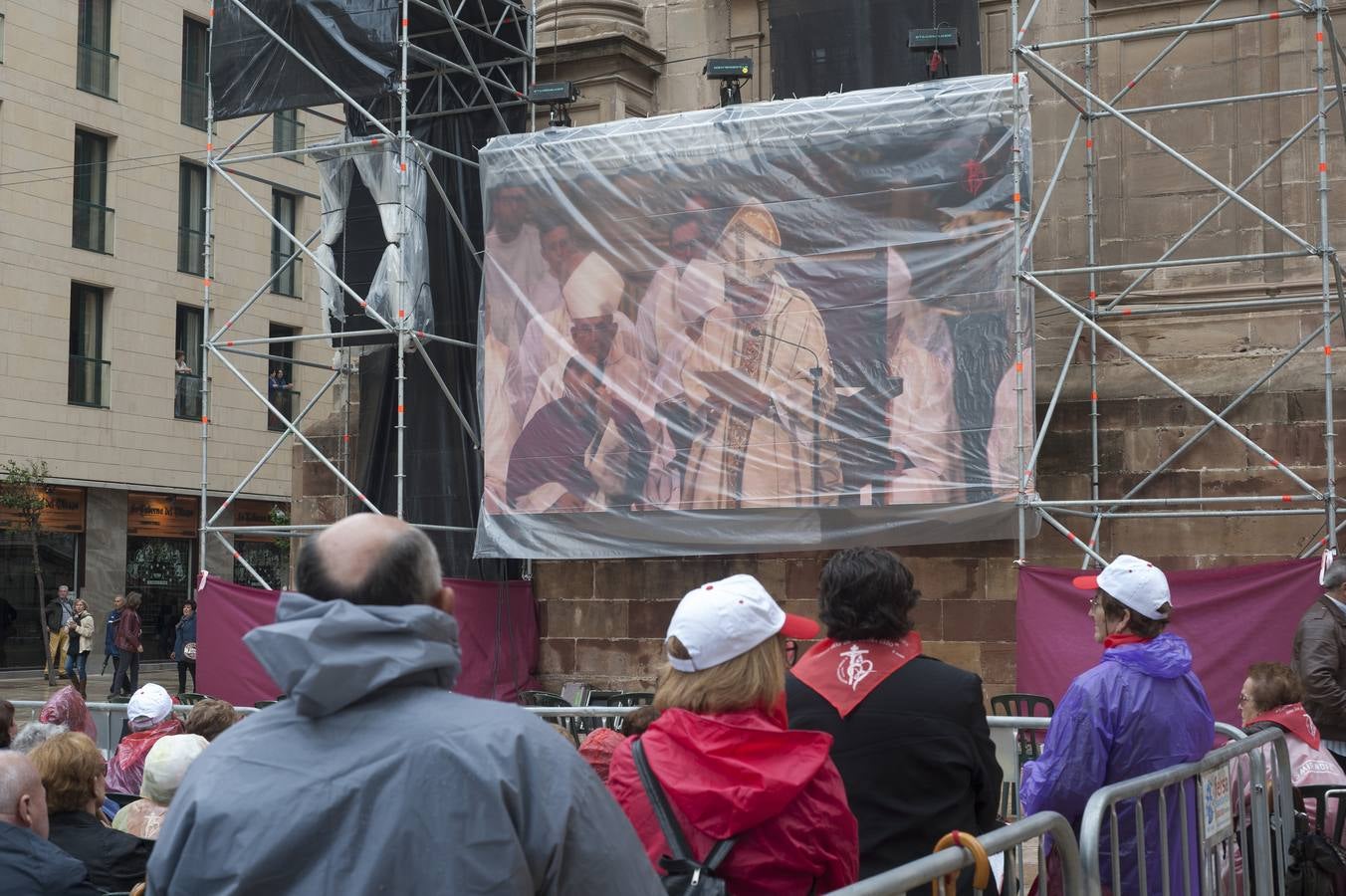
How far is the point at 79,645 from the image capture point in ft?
78.3

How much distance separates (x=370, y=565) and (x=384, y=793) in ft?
1.17

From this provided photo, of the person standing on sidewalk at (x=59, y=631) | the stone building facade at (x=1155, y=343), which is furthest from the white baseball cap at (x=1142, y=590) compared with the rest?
the person standing on sidewalk at (x=59, y=631)

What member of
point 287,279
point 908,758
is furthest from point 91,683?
point 908,758

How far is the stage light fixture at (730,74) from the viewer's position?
1410cm

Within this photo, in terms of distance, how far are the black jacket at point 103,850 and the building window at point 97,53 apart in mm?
27515

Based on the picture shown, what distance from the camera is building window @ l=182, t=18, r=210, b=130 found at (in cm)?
3219

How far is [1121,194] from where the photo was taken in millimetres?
13805

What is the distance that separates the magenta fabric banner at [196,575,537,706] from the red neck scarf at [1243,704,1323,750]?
29.4 ft

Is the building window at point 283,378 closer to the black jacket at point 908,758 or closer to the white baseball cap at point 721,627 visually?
the black jacket at point 908,758

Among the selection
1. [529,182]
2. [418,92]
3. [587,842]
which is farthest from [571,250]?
[587,842]

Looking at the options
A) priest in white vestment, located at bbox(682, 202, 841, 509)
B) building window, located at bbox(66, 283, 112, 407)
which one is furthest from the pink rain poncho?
building window, located at bbox(66, 283, 112, 407)

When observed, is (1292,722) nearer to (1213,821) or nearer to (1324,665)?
(1213,821)

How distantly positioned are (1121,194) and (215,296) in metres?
23.0

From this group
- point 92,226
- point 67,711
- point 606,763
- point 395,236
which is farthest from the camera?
point 92,226
